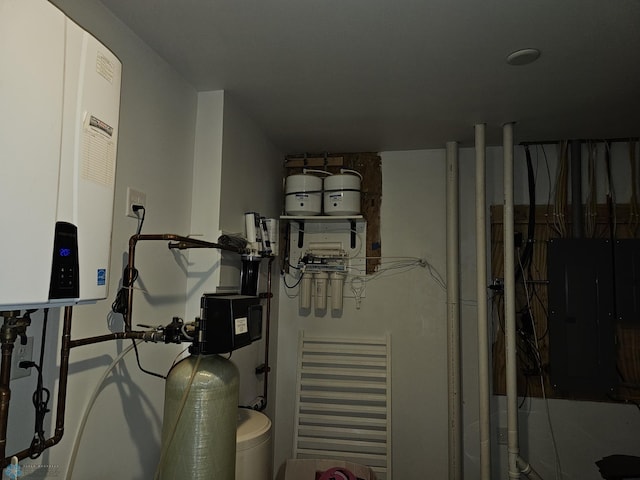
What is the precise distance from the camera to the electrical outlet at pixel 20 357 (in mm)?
1126

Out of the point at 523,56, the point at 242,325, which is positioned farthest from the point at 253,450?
the point at 523,56

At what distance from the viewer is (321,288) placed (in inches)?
117

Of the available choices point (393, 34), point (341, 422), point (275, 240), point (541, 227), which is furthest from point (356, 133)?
point (341, 422)

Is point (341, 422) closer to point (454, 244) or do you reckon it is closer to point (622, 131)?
point (454, 244)

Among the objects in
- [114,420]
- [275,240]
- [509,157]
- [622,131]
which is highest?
[622,131]

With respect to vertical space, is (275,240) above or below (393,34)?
below

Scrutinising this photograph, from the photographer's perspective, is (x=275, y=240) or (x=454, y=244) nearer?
(x=275, y=240)

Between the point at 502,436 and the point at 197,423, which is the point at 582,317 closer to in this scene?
the point at 502,436

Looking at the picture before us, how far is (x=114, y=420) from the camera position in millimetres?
1538

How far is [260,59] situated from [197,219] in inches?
33.5

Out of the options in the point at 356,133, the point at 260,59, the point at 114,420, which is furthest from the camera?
the point at 356,133

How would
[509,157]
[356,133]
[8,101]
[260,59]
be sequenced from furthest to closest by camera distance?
[356,133], [509,157], [260,59], [8,101]

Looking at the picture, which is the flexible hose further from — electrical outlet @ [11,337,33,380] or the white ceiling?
the white ceiling

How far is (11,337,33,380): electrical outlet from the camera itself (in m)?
1.13
